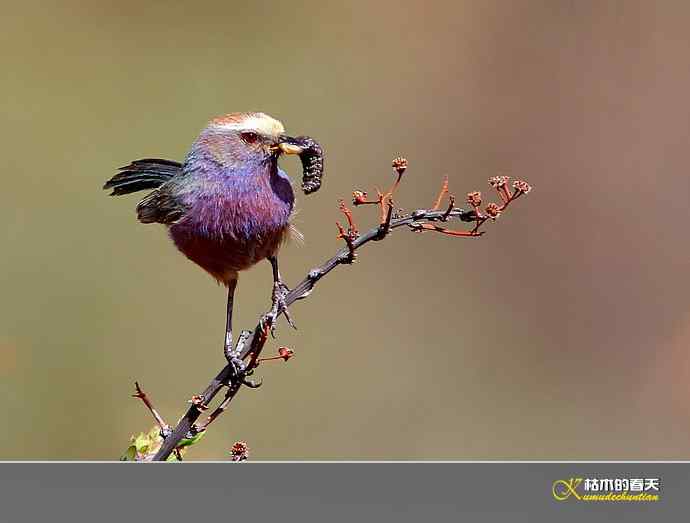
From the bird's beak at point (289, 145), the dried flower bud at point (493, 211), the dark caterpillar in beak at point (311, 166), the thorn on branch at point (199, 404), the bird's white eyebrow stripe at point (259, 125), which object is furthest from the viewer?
the bird's white eyebrow stripe at point (259, 125)

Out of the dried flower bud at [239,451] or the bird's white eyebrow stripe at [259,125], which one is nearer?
the dried flower bud at [239,451]

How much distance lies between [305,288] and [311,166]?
64cm

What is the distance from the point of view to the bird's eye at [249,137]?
276 cm

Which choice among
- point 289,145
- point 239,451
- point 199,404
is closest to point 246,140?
point 289,145

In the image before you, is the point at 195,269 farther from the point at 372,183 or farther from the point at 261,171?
the point at 261,171

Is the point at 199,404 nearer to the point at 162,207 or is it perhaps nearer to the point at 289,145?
the point at 289,145

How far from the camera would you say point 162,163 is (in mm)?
3125

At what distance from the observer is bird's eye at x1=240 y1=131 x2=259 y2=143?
108 inches

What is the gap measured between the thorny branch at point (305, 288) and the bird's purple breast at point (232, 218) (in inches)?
32.0

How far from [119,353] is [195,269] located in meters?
0.60

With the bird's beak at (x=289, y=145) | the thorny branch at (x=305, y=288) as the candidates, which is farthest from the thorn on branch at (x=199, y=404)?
the bird's beak at (x=289, y=145)

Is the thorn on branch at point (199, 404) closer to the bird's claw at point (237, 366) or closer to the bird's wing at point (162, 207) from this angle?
the bird's claw at point (237, 366)

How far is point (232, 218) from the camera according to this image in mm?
2645

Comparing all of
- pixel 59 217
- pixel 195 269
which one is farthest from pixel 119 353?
pixel 59 217
